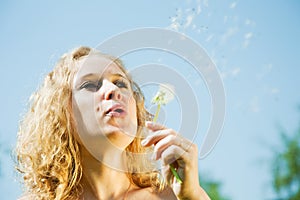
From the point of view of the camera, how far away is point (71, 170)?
221 centimetres

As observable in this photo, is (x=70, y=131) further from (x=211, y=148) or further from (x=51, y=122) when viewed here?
(x=211, y=148)

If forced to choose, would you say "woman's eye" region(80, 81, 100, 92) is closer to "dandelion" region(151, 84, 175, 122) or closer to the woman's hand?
"dandelion" region(151, 84, 175, 122)

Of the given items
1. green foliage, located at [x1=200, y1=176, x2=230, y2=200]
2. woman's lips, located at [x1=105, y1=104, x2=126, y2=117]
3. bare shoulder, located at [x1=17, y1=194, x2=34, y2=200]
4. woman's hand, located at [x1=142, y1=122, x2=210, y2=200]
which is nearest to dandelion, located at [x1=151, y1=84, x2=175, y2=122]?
woman's lips, located at [x1=105, y1=104, x2=126, y2=117]

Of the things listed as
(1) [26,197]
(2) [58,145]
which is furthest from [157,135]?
(1) [26,197]

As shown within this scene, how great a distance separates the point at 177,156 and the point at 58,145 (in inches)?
33.8

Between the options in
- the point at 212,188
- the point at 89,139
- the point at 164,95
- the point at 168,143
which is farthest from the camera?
the point at 212,188

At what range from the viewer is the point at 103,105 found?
1.95 meters

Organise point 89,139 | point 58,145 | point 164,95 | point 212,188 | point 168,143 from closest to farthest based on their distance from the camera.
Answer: point 168,143
point 164,95
point 89,139
point 58,145
point 212,188

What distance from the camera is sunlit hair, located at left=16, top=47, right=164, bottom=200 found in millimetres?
2189

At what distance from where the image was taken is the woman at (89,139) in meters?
1.96

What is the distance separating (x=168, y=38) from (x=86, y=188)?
2.48 feet

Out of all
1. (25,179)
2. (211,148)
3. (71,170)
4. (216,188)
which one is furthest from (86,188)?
(216,188)

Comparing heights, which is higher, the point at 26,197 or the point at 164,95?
the point at 164,95

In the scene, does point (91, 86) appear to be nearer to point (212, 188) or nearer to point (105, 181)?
point (105, 181)
